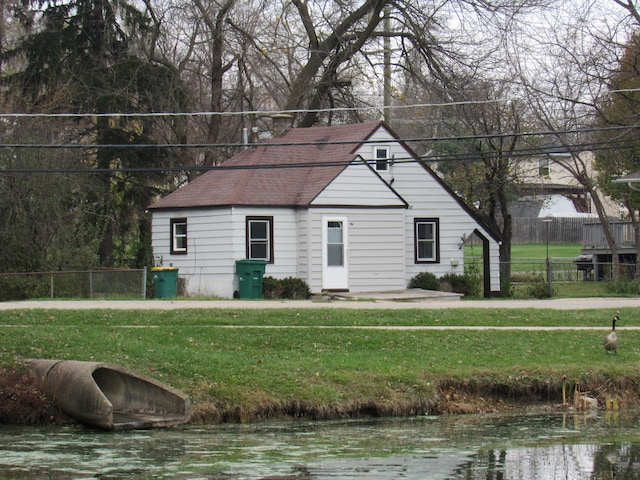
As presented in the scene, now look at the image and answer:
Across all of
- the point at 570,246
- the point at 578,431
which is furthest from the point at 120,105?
the point at 570,246

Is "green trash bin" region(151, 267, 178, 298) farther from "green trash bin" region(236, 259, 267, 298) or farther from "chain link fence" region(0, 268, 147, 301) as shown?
"green trash bin" region(236, 259, 267, 298)

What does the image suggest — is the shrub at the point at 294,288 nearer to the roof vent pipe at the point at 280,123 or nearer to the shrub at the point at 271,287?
the shrub at the point at 271,287

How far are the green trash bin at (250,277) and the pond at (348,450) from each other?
584 inches

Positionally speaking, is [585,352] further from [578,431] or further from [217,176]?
[217,176]

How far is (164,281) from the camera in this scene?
103 feet

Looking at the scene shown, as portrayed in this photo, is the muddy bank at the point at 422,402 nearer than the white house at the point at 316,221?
Yes

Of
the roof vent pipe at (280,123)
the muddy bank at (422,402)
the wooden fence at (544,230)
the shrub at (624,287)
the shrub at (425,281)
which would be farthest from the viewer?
the wooden fence at (544,230)

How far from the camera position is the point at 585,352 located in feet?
64.3

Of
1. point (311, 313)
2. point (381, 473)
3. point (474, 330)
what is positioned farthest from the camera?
point (311, 313)

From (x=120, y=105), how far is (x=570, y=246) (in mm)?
48250

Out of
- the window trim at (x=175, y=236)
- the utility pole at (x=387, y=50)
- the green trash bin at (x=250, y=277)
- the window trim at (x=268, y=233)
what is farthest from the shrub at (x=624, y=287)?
the window trim at (x=175, y=236)

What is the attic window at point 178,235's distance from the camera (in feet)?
109

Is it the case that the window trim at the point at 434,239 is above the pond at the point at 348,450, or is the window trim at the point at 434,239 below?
above

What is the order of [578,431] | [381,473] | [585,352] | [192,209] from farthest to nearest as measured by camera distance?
[192,209] < [585,352] < [578,431] < [381,473]
